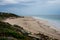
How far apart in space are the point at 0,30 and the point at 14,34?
1.65 m

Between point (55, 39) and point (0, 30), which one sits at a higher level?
point (0, 30)

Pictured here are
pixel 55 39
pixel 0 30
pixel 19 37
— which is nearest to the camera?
pixel 19 37

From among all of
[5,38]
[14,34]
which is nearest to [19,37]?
[14,34]

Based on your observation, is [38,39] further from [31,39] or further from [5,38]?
[5,38]

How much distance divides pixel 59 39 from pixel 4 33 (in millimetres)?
7116

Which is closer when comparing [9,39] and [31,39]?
[9,39]

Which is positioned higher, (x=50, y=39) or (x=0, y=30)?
(x=0, y=30)

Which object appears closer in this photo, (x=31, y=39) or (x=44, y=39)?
(x=31, y=39)

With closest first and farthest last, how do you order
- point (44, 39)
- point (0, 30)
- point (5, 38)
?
point (5, 38)
point (0, 30)
point (44, 39)

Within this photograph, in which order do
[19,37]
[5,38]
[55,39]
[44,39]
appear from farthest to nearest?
1. [55,39]
2. [44,39]
3. [19,37]
4. [5,38]

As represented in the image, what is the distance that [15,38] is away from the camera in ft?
60.7

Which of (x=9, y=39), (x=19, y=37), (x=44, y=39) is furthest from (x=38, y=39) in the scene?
(x=9, y=39)

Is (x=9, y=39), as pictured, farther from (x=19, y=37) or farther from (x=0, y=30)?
(x=0, y=30)

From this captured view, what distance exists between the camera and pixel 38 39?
21234 mm
